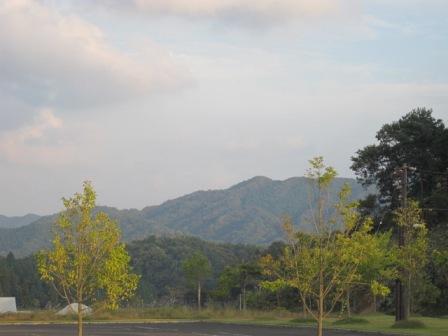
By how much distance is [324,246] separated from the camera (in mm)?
19406

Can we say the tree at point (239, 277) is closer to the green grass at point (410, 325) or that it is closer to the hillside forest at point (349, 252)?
the hillside forest at point (349, 252)

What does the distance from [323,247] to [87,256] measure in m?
6.16

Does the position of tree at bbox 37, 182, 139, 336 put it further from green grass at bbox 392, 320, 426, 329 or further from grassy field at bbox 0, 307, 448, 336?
green grass at bbox 392, 320, 426, 329

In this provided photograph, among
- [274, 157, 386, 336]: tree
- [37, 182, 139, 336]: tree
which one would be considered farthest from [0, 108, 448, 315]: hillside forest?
[37, 182, 139, 336]: tree

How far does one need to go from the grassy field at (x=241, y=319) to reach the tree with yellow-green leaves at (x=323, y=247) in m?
15.9

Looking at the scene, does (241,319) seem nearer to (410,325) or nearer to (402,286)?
(402,286)

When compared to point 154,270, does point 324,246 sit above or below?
above

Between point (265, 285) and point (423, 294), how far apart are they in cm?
2461

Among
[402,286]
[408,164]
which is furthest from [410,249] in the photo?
[408,164]

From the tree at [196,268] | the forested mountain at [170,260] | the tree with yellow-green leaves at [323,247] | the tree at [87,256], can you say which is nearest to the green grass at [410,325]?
the tree with yellow-green leaves at [323,247]

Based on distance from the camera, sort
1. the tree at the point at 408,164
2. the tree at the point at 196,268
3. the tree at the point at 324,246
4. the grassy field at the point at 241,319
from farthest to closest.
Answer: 1. the tree at the point at 196,268
2. the tree at the point at 408,164
3. the grassy field at the point at 241,319
4. the tree at the point at 324,246

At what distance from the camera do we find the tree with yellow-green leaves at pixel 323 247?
19.0 metres

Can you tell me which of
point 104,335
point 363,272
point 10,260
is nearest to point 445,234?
point 363,272

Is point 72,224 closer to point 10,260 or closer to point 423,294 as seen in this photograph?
point 423,294
